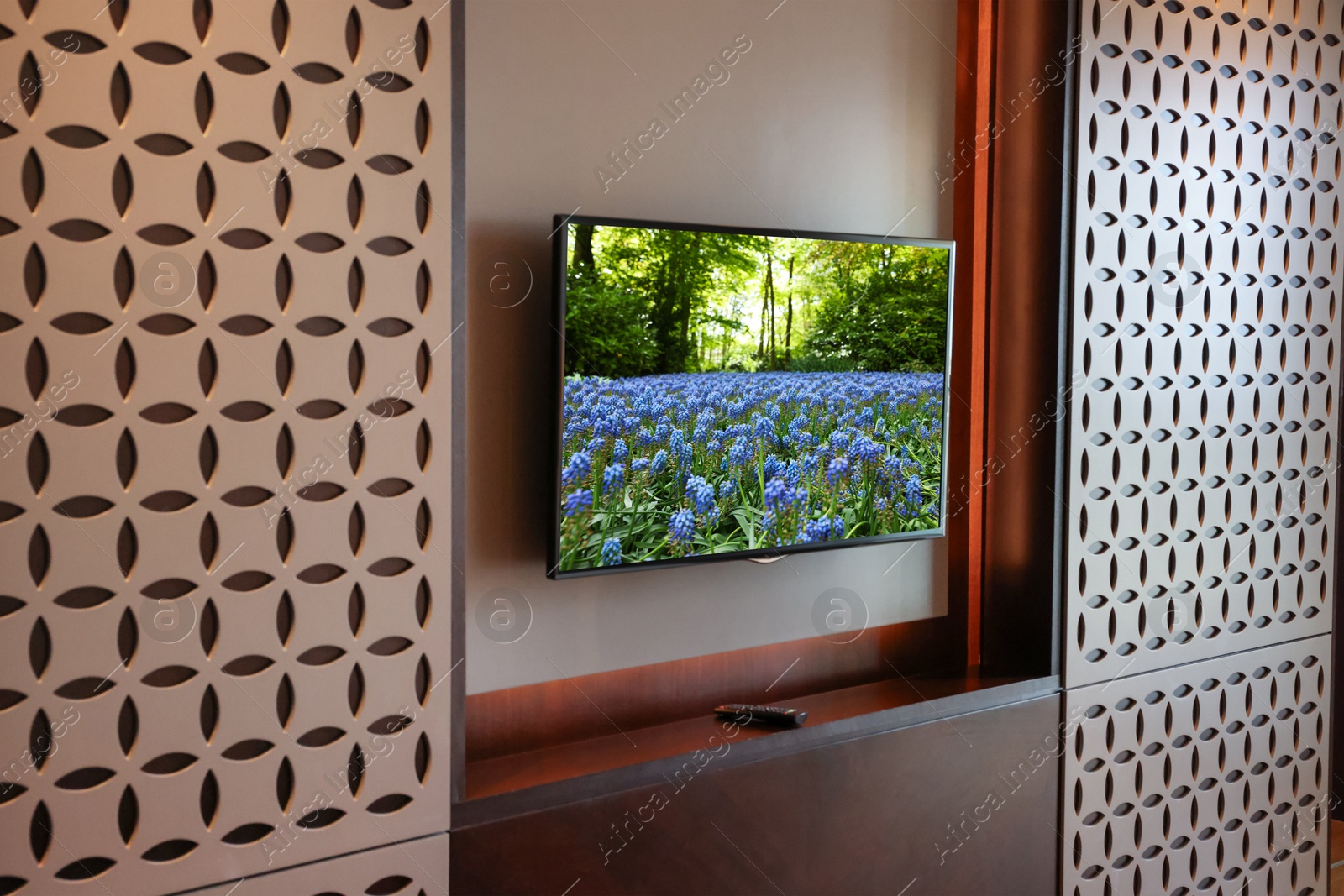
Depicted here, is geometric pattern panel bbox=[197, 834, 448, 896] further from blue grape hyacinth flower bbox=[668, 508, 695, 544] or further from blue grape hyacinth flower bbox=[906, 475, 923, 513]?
blue grape hyacinth flower bbox=[906, 475, 923, 513]

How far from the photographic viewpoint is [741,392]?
234cm

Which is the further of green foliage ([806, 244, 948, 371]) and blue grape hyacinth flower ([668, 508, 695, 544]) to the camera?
green foliage ([806, 244, 948, 371])

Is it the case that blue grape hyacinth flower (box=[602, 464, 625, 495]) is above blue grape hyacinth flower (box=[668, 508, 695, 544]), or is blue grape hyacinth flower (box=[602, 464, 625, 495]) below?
above

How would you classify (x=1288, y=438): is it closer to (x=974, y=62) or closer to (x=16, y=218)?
(x=974, y=62)

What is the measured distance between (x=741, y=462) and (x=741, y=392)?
162mm

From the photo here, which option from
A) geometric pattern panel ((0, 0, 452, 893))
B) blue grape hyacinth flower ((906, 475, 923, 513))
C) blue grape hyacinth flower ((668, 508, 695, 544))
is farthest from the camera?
blue grape hyacinth flower ((906, 475, 923, 513))

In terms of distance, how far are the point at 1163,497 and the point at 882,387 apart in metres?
0.93

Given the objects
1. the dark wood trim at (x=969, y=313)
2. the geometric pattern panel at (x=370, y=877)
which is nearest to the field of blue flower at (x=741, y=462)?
the dark wood trim at (x=969, y=313)

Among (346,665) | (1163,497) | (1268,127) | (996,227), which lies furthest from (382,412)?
(1268,127)

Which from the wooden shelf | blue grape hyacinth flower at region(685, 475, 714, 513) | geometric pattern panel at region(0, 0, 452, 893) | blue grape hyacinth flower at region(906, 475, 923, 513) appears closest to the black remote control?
the wooden shelf

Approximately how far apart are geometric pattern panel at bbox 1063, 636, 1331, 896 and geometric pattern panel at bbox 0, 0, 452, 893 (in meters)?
1.85

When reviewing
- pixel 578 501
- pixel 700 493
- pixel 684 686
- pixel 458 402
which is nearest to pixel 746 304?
pixel 700 493

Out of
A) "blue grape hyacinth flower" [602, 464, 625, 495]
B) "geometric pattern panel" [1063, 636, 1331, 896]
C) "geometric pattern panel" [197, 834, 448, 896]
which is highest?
"blue grape hyacinth flower" [602, 464, 625, 495]

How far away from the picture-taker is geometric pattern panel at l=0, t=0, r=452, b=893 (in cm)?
150
